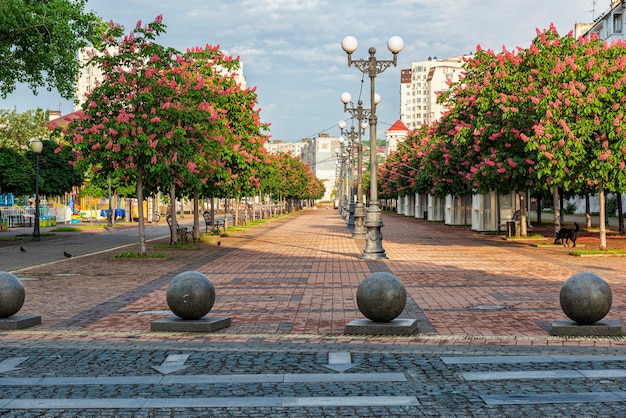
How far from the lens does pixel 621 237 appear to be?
32625 mm

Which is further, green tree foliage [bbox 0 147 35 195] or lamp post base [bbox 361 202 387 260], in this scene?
green tree foliage [bbox 0 147 35 195]

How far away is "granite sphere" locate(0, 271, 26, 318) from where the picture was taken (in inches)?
411

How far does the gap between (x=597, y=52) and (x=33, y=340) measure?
21689mm

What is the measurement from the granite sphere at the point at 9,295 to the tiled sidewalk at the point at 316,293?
50 cm

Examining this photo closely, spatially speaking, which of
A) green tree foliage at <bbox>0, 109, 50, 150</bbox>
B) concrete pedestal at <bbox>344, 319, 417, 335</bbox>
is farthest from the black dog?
green tree foliage at <bbox>0, 109, 50, 150</bbox>

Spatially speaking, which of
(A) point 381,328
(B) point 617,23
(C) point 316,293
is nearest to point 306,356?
(A) point 381,328

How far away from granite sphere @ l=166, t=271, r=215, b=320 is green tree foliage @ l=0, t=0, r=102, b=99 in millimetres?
16358

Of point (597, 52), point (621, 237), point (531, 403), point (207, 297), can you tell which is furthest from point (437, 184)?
point (531, 403)

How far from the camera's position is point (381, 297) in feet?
31.4

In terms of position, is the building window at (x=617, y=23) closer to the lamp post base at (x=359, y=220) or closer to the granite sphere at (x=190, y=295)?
the lamp post base at (x=359, y=220)

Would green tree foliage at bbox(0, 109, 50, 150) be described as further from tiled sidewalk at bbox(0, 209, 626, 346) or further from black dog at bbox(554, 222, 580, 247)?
black dog at bbox(554, 222, 580, 247)

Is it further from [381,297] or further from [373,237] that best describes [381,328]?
[373,237]

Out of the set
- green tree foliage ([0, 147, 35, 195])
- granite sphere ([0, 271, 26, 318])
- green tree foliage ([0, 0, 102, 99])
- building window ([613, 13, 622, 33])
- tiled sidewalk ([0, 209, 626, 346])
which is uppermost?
building window ([613, 13, 622, 33])

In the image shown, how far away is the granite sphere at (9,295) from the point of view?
34.2ft
